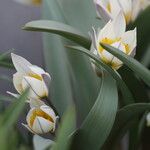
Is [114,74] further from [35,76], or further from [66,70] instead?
[66,70]

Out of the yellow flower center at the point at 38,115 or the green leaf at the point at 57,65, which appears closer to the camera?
the yellow flower center at the point at 38,115

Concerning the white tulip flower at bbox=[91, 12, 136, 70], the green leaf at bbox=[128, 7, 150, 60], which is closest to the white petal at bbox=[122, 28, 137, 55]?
the white tulip flower at bbox=[91, 12, 136, 70]

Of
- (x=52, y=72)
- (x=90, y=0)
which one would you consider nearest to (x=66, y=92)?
(x=52, y=72)

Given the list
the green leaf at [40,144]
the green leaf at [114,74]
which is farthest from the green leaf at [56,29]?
the green leaf at [40,144]

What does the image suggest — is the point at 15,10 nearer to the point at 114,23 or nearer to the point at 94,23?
the point at 94,23

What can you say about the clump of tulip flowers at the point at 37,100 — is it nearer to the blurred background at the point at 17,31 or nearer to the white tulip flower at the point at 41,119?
the white tulip flower at the point at 41,119

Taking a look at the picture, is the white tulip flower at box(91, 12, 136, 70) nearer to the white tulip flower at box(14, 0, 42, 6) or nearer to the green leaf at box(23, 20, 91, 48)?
the green leaf at box(23, 20, 91, 48)
